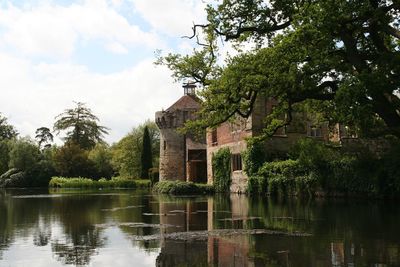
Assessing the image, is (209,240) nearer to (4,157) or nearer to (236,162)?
(236,162)

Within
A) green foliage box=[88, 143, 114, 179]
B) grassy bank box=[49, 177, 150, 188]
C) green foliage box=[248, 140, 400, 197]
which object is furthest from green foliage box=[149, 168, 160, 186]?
green foliage box=[248, 140, 400, 197]

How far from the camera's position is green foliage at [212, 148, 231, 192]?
41.2 meters

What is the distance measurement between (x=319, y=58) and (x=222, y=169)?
24.0 metres

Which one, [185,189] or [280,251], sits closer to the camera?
[280,251]

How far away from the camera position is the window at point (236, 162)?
39.5m

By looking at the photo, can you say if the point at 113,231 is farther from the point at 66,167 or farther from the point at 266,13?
the point at 66,167

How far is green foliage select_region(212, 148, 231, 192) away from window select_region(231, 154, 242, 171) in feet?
1.98

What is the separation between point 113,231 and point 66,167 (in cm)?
5793

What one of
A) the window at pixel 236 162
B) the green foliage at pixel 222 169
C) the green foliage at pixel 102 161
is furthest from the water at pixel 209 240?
the green foliage at pixel 102 161

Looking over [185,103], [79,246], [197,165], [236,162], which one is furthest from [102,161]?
[79,246]

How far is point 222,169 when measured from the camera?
4219 centimetres

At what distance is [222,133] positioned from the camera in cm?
4338

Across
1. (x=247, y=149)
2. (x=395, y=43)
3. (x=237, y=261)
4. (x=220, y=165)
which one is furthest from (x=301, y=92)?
(x=220, y=165)

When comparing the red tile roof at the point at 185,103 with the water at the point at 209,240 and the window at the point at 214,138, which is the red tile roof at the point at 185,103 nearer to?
the window at the point at 214,138
